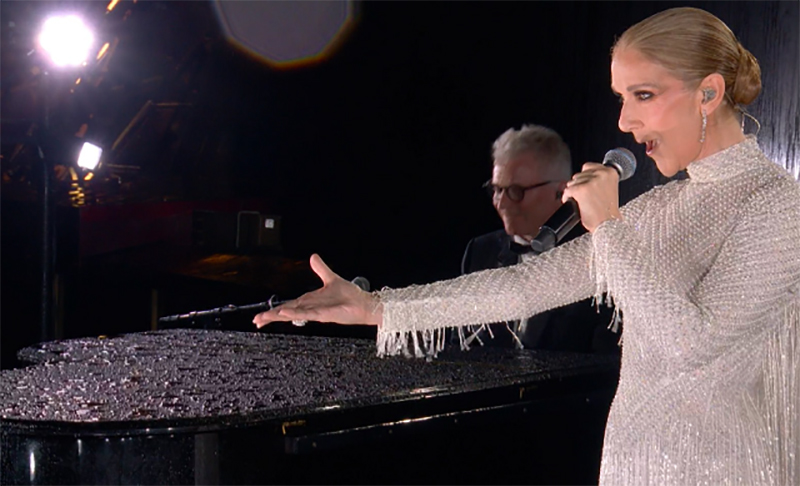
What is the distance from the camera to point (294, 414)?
7.30 ft

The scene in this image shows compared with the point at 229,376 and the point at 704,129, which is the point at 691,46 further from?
the point at 229,376

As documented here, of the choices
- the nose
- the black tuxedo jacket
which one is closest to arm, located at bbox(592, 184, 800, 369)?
the black tuxedo jacket

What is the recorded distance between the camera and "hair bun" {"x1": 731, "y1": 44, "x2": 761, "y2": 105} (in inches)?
60.6

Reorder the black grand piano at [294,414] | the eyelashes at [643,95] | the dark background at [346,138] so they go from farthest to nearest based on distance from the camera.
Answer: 1. the dark background at [346,138]
2. the black grand piano at [294,414]
3. the eyelashes at [643,95]

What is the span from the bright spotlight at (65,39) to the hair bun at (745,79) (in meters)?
3.60

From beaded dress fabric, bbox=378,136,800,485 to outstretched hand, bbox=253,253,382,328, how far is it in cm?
40

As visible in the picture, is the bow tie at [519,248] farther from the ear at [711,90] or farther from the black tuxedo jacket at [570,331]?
the ear at [711,90]

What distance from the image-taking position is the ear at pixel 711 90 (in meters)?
1.52

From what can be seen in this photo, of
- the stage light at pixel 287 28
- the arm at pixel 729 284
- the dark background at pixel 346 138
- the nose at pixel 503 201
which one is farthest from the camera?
the stage light at pixel 287 28

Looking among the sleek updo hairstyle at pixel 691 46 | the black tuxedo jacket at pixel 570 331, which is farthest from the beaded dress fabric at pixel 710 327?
the black tuxedo jacket at pixel 570 331

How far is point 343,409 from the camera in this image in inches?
90.4

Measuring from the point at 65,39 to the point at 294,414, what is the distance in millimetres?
2907

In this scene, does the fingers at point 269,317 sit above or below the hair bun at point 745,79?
below

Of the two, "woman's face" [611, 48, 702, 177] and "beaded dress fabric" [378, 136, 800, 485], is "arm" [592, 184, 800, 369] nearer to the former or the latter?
"beaded dress fabric" [378, 136, 800, 485]
